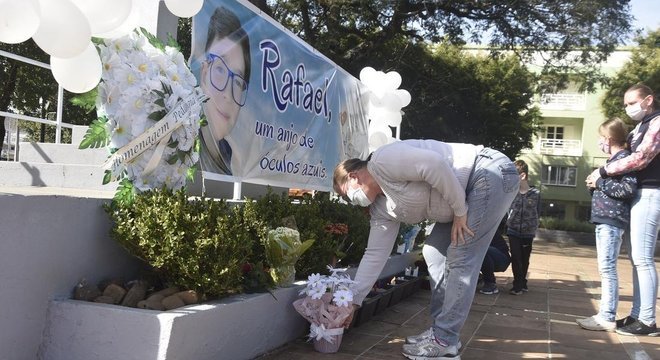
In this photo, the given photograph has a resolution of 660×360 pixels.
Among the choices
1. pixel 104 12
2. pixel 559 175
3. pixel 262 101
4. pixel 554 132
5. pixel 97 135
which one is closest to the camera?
pixel 104 12

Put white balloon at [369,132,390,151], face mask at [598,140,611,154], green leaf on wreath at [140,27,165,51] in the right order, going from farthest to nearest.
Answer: white balloon at [369,132,390,151]
face mask at [598,140,611,154]
green leaf on wreath at [140,27,165,51]

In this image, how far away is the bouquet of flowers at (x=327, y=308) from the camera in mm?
3709

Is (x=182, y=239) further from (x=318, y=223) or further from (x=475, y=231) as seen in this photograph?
(x=475, y=231)

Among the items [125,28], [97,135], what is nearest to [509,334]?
[97,135]

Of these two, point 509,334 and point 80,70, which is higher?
point 80,70

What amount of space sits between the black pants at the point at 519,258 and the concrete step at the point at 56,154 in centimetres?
471

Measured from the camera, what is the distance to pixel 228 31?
448 centimetres

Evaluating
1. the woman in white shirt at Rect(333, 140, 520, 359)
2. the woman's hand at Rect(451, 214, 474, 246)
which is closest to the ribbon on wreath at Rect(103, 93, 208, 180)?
the woman in white shirt at Rect(333, 140, 520, 359)

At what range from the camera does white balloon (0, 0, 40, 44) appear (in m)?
2.41

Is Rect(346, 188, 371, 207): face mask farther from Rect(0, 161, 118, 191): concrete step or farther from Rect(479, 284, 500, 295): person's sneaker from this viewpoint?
Rect(479, 284, 500, 295): person's sneaker

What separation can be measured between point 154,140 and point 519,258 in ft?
16.2

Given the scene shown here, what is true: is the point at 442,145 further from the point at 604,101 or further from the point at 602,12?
the point at 604,101

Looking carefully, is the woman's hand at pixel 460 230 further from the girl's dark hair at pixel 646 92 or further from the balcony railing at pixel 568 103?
the balcony railing at pixel 568 103

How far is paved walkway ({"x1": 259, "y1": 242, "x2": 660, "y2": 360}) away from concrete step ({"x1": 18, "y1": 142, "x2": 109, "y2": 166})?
2.54 m
